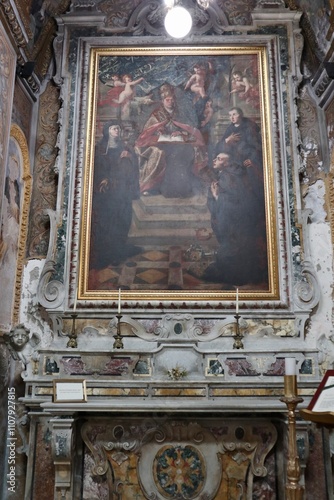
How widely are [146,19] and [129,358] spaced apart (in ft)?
15.1

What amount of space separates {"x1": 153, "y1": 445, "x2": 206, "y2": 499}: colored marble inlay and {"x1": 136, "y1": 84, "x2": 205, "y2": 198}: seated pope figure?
2.99 m

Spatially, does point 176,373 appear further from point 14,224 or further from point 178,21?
point 178,21

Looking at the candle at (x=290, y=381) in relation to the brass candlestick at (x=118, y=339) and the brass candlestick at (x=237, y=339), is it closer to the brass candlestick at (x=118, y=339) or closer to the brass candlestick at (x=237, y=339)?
the brass candlestick at (x=237, y=339)

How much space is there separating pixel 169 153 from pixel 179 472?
3766 millimetres

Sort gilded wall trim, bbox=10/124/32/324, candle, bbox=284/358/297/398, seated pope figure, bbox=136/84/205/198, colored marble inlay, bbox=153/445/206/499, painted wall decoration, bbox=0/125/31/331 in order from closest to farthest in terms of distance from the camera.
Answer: candle, bbox=284/358/297/398 → colored marble inlay, bbox=153/445/206/499 → painted wall decoration, bbox=0/125/31/331 → gilded wall trim, bbox=10/124/32/324 → seated pope figure, bbox=136/84/205/198

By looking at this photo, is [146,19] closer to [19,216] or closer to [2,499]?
[19,216]

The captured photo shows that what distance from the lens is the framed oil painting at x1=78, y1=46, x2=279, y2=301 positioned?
636 centimetres

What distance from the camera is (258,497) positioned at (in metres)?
5.62

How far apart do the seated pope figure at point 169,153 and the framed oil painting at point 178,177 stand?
0.04 feet

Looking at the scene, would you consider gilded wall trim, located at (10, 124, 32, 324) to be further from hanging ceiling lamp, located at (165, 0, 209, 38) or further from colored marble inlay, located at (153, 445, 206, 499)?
colored marble inlay, located at (153, 445, 206, 499)

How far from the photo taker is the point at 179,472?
562cm

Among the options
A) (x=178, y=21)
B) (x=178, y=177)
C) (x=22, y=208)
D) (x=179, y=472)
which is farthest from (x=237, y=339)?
(x=178, y=21)

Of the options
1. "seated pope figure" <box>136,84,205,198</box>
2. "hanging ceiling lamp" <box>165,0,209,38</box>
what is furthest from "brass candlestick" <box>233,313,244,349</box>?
"hanging ceiling lamp" <box>165,0,209,38</box>

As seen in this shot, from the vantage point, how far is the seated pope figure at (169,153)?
6.66 m
